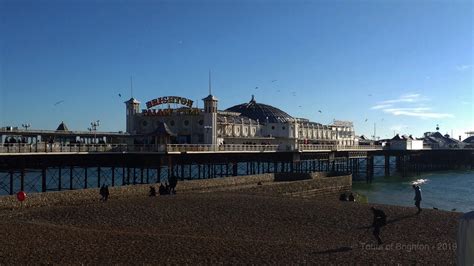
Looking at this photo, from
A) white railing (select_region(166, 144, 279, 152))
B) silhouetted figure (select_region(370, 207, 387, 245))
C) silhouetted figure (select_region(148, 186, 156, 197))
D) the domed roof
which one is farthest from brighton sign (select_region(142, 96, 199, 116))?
silhouetted figure (select_region(370, 207, 387, 245))

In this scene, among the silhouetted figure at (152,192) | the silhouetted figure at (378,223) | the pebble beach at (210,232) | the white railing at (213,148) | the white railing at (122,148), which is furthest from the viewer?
the white railing at (213,148)

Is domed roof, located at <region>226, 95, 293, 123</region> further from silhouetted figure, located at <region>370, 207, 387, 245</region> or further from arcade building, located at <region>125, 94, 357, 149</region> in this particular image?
silhouetted figure, located at <region>370, 207, 387, 245</region>

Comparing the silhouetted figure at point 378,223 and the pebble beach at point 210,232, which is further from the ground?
the silhouetted figure at point 378,223

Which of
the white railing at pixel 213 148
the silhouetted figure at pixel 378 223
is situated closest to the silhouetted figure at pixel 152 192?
the white railing at pixel 213 148

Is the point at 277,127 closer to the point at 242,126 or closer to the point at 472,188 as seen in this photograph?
the point at 242,126

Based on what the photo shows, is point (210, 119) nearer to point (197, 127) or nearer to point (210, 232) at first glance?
point (197, 127)

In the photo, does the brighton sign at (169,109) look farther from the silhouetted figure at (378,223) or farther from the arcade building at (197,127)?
the silhouetted figure at (378,223)

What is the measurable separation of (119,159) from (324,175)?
77.7ft

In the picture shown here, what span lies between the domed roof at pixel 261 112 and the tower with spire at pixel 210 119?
27.5 metres

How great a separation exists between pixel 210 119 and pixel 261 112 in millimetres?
34403

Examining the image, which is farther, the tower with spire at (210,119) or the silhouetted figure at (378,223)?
the tower with spire at (210,119)

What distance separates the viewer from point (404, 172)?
285 ft

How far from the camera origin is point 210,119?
58312 mm

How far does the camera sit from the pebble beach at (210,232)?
44.7 feet
